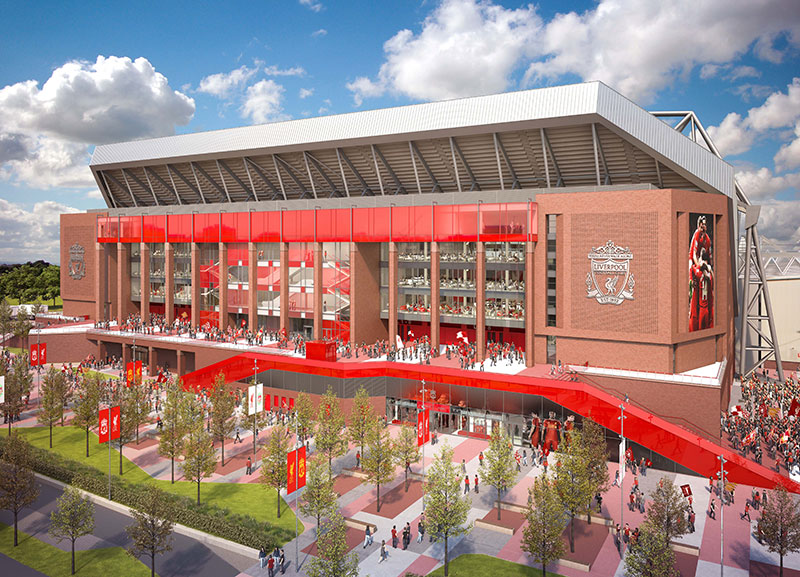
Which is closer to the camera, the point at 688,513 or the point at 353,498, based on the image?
the point at 688,513

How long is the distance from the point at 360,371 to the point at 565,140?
2995 cm

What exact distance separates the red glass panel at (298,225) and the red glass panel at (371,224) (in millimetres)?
6129

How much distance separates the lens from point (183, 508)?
1373 inches

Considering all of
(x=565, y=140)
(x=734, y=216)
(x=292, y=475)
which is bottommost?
(x=292, y=475)

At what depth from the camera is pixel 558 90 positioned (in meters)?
52.4

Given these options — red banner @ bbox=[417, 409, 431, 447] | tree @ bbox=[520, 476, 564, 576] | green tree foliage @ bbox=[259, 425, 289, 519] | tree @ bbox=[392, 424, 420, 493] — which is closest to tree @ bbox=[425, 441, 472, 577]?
tree @ bbox=[520, 476, 564, 576]

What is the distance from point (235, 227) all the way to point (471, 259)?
2944 cm

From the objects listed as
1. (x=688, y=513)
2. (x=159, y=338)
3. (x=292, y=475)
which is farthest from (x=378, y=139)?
(x=688, y=513)

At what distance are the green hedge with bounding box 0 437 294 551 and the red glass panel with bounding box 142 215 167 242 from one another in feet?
122

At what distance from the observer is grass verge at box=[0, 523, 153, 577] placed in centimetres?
2909

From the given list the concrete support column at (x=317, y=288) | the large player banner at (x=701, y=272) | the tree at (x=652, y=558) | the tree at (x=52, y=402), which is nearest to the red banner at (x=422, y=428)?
the tree at (x=652, y=558)

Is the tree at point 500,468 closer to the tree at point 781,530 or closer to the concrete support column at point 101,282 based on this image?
the tree at point 781,530

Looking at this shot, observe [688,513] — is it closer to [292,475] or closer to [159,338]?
[292,475]

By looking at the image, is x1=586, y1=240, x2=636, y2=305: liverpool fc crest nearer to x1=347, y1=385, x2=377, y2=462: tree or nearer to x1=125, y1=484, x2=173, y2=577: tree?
x1=347, y1=385, x2=377, y2=462: tree
